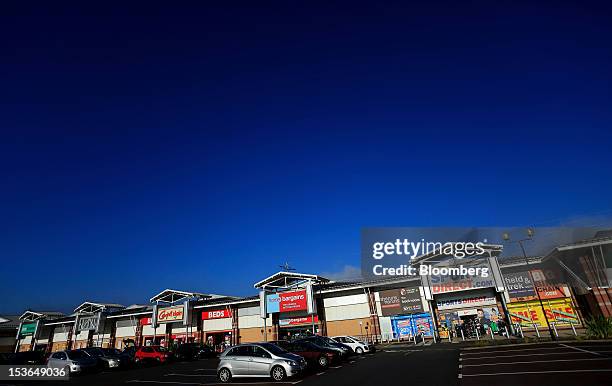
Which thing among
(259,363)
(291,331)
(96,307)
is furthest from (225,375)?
(96,307)

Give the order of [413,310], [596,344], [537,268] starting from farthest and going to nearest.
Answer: [413,310], [537,268], [596,344]

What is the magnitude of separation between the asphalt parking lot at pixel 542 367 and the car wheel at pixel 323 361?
678 cm

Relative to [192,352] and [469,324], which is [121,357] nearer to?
[192,352]

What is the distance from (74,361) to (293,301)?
24052 mm

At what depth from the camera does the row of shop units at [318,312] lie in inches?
1313

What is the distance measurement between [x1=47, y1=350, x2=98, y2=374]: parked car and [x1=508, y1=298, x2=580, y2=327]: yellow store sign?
35.7m

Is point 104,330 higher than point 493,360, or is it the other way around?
point 104,330

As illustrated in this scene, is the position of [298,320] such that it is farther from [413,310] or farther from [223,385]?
[223,385]

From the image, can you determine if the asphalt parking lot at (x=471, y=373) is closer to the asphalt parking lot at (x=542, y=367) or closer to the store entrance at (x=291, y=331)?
the asphalt parking lot at (x=542, y=367)

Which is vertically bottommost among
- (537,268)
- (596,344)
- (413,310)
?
(596,344)

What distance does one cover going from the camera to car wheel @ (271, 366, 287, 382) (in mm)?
14773

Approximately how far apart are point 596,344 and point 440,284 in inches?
642

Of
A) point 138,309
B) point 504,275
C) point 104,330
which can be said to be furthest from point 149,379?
point 104,330

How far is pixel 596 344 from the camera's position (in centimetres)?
1922
